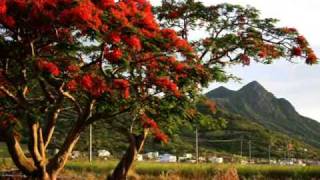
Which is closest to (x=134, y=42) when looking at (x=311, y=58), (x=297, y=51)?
(x=297, y=51)

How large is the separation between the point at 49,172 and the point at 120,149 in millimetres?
80410

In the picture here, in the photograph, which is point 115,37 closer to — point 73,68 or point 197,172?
point 73,68

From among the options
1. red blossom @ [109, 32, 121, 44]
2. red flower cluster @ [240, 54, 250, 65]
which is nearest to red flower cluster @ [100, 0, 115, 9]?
red blossom @ [109, 32, 121, 44]

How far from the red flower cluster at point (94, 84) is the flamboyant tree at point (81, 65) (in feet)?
0.09

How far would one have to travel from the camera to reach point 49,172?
74.4 ft

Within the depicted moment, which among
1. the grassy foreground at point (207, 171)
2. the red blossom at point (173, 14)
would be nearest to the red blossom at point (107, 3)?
the red blossom at point (173, 14)

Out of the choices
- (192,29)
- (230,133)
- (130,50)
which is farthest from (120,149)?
(130,50)

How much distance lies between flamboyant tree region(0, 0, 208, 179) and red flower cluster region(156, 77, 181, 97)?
0.03 meters

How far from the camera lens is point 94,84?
1984 cm

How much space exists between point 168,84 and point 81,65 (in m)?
2.78

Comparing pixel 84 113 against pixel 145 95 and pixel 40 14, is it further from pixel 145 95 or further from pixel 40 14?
pixel 40 14

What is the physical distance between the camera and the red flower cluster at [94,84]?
19.6 metres

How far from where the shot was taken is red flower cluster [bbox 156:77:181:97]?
842 inches

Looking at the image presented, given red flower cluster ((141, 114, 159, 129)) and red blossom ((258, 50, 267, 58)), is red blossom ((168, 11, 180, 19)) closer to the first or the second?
red blossom ((258, 50, 267, 58))
